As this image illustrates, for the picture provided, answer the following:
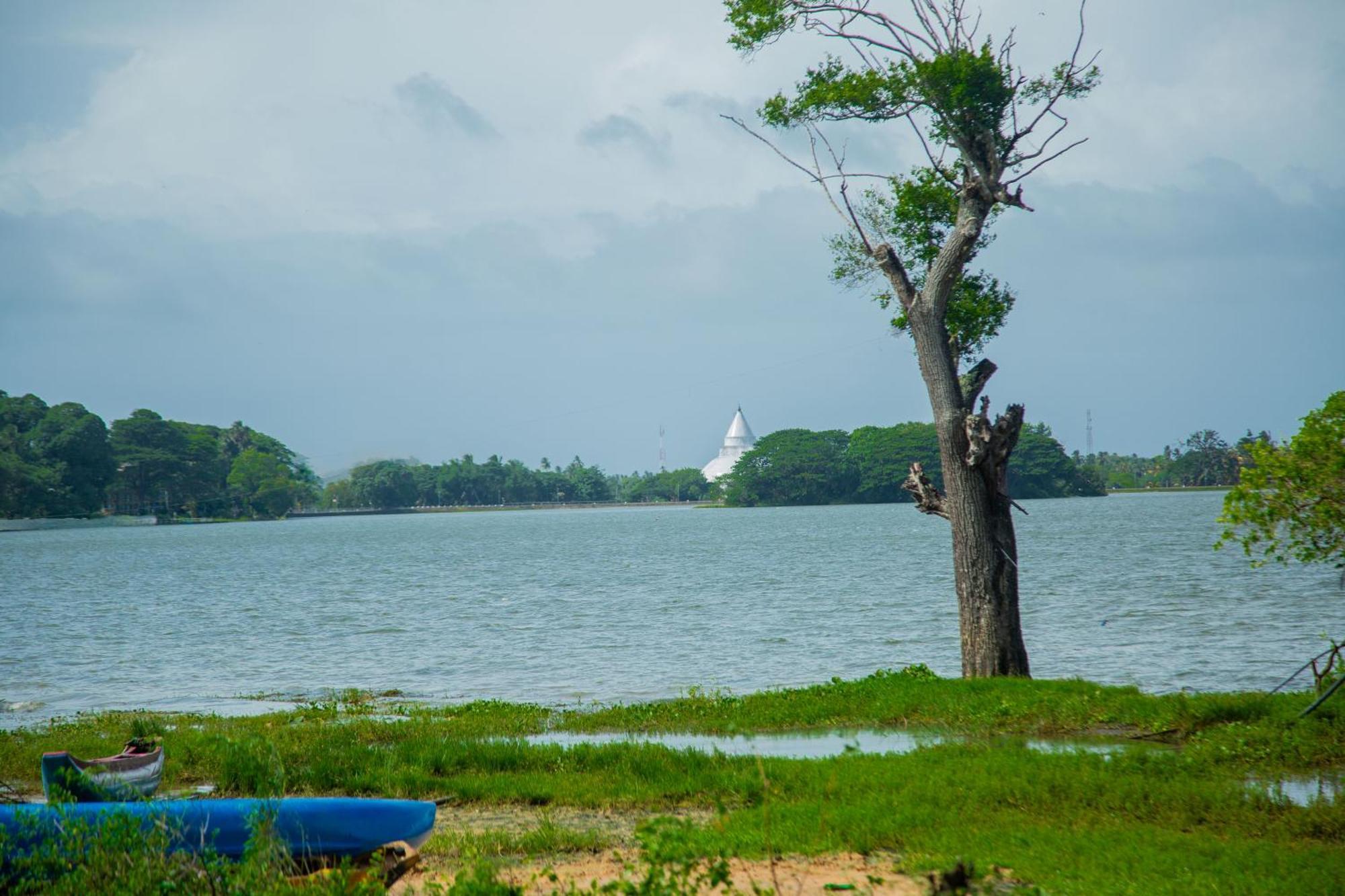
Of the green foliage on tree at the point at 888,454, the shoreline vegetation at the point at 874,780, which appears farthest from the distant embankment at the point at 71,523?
the shoreline vegetation at the point at 874,780

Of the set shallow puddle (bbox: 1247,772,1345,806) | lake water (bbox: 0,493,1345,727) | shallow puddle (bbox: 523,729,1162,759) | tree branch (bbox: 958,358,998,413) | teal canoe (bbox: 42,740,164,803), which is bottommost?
lake water (bbox: 0,493,1345,727)

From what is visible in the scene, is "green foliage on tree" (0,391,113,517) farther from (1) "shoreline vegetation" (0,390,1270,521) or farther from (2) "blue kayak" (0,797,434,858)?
(2) "blue kayak" (0,797,434,858)

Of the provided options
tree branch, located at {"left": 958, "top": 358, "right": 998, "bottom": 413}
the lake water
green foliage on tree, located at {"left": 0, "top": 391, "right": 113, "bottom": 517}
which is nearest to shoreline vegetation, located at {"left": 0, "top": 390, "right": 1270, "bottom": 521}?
green foliage on tree, located at {"left": 0, "top": 391, "right": 113, "bottom": 517}

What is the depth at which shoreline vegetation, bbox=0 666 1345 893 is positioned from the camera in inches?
283

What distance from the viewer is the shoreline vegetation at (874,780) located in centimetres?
720

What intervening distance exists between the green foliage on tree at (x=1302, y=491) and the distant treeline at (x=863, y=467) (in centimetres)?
13799

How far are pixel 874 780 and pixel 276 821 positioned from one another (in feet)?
16.2

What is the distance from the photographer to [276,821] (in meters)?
7.10

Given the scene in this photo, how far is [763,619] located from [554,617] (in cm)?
658

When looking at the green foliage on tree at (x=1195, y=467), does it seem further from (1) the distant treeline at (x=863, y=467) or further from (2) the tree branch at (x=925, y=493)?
(2) the tree branch at (x=925, y=493)

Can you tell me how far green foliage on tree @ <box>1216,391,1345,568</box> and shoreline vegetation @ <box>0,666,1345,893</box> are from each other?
1.84m

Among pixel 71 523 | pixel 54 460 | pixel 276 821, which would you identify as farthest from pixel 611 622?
pixel 71 523

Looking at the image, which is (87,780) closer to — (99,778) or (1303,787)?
(99,778)

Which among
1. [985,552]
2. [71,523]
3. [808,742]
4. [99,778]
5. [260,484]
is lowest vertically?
Answer: [71,523]
